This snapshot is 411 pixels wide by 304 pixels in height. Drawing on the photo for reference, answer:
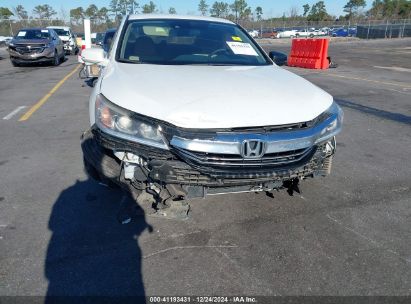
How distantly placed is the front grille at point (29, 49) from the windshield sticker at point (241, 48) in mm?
14893

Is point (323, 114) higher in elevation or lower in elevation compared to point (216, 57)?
lower

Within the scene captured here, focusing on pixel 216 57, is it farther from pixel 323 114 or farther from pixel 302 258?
pixel 302 258

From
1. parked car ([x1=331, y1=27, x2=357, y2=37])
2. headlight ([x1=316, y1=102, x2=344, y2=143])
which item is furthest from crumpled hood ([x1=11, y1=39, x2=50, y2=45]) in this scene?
parked car ([x1=331, y1=27, x2=357, y2=37])

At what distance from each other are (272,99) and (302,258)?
1.24 meters

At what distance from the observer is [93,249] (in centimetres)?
299

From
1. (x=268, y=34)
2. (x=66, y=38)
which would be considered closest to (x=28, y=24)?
(x=66, y=38)

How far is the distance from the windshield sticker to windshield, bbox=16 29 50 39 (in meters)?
15.9

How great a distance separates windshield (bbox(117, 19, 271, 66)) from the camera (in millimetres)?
4152

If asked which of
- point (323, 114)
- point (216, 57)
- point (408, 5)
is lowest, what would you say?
point (323, 114)

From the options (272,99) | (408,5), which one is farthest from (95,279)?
(408,5)

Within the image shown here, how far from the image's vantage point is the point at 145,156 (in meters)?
2.75

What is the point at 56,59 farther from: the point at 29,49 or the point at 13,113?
the point at 13,113

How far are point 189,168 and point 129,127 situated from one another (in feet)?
1.72

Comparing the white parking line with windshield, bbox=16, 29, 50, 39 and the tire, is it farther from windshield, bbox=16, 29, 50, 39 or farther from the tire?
windshield, bbox=16, 29, 50, 39
